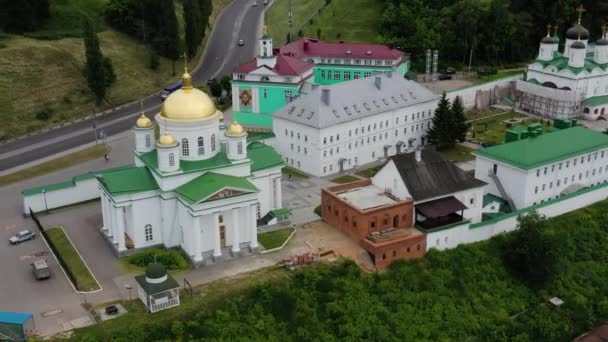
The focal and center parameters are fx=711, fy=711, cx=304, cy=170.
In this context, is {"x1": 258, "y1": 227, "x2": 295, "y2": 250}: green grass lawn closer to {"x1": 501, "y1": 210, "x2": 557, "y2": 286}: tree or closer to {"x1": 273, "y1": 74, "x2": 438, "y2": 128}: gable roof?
{"x1": 273, "y1": 74, "x2": 438, "y2": 128}: gable roof

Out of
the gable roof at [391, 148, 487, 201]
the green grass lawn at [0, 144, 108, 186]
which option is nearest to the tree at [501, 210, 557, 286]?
the gable roof at [391, 148, 487, 201]

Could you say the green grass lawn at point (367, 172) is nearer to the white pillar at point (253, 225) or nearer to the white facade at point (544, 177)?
the white facade at point (544, 177)

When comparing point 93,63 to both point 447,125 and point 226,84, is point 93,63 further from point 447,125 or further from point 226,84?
point 447,125

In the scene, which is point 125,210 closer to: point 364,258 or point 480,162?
point 364,258

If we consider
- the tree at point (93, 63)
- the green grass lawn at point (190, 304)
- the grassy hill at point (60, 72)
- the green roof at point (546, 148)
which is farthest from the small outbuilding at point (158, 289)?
the tree at point (93, 63)

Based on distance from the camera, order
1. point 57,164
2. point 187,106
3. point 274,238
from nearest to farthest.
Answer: point 187,106, point 274,238, point 57,164

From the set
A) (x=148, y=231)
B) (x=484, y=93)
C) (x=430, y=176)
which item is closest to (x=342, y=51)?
(x=484, y=93)
